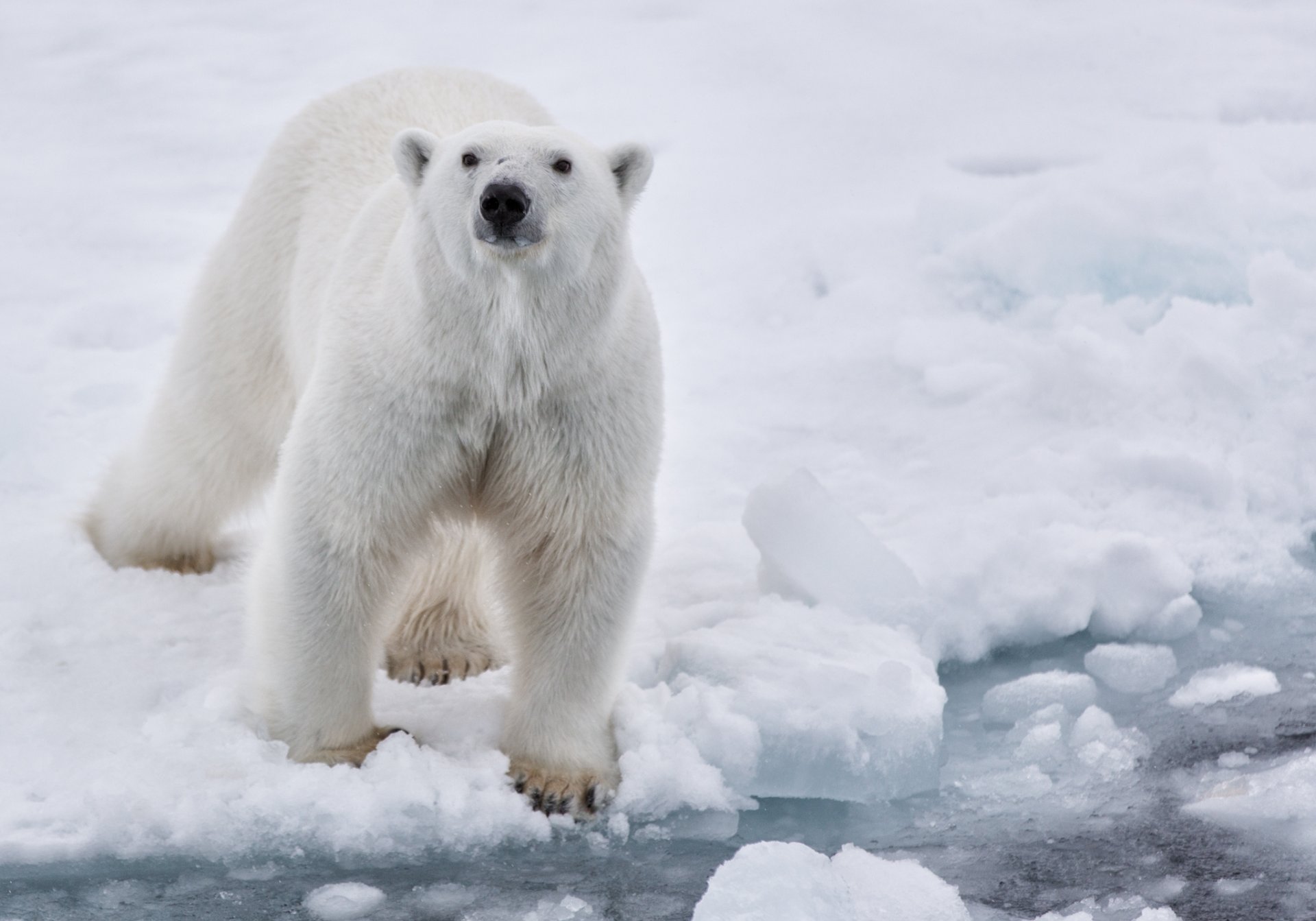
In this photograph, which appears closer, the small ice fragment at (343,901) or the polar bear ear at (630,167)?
the small ice fragment at (343,901)

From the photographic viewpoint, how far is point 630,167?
331 centimetres

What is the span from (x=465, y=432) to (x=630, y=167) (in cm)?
64

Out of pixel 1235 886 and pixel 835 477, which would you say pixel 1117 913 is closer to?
pixel 1235 886

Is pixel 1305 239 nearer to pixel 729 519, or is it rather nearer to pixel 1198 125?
pixel 1198 125

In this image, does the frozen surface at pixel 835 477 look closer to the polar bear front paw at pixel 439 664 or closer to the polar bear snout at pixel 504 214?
the polar bear front paw at pixel 439 664

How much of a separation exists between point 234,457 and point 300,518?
3.95 ft

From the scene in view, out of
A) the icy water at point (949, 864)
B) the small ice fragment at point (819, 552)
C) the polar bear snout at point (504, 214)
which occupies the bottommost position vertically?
the icy water at point (949, 864)

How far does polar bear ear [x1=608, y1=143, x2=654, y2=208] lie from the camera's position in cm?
329

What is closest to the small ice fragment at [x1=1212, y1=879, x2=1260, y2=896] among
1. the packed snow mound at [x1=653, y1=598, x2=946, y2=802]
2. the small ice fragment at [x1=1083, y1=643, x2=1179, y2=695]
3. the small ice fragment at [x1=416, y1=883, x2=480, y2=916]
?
the packed snow mound at [x1=653, y1=598, x2=946, y2=802]

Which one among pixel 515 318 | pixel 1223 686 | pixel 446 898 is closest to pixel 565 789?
pixel 446 898

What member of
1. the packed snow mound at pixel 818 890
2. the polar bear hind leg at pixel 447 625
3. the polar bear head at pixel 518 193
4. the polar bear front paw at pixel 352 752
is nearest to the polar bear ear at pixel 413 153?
the polar bear head at pixel 518 193

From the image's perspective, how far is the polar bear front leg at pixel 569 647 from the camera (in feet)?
11.5

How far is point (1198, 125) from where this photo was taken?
7785 mm

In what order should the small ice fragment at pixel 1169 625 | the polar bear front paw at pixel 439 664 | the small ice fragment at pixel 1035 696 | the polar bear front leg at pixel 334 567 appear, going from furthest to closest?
1. the small ice fragment at pixel 1169 625
2. the polar bear front paw at pixel 439 664
3. the small ice fragment at pixel 1035 696
4. the polar bear front leg at pixel 334 567
